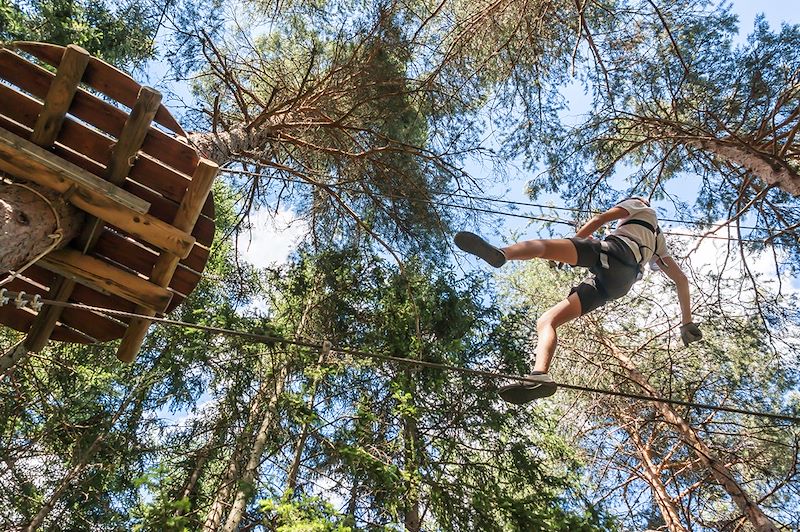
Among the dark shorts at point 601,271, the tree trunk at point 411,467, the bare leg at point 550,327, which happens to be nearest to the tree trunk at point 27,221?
the bare leg at point 550,327

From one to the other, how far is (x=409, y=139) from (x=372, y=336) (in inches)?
104

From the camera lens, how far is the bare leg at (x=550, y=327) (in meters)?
3.21

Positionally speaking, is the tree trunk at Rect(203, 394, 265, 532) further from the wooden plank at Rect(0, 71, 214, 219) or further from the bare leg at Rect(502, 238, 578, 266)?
the bare leg at Rect(502, 238, 578, 266)

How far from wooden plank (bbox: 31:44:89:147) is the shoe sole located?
2.77m

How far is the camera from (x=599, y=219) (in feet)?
12.9

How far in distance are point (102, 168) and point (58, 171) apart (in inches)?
15.8

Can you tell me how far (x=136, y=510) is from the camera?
4.11 metres

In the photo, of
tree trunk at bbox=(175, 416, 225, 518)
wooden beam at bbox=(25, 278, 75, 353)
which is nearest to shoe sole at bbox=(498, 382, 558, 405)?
wooden beam at bbox=(25, 278, 75, 353)

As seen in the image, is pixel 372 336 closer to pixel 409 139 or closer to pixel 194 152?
pixel 409 139

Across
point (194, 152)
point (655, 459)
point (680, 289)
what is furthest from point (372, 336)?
point (655, 459)

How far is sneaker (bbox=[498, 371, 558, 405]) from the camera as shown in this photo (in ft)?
9.71

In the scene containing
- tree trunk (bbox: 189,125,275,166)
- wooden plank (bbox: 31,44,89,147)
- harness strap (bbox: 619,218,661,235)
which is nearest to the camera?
wooden plank (bbox: 31,44,89,147)

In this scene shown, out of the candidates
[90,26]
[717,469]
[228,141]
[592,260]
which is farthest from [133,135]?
[717,469]

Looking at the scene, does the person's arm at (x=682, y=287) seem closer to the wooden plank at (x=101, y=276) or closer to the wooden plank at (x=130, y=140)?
the wooden plank at (x=101, y=276)
